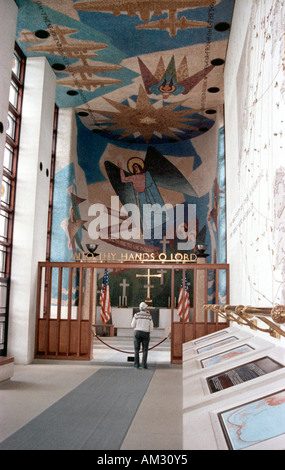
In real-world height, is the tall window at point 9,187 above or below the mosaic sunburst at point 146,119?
below

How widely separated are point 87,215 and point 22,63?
7.29 metres

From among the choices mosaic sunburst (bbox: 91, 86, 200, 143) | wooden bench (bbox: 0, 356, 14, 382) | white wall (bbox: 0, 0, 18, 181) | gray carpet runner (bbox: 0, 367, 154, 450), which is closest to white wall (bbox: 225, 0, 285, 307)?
gray carpet runner (bbox: 0, 367, 154, 450)

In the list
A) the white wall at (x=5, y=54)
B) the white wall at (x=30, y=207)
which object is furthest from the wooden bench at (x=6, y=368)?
the white wall at (x=5, y=54)

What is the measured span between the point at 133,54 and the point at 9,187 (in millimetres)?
5200

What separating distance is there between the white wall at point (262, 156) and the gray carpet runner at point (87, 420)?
7.98ft

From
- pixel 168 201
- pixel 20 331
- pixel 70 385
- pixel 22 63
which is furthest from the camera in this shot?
pixel 168 201

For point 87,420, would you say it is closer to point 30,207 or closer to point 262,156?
point 262,156

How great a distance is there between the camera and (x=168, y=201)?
1912cm

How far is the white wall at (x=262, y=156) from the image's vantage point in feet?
13.1

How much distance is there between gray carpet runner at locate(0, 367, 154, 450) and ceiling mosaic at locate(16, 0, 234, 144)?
8583mm

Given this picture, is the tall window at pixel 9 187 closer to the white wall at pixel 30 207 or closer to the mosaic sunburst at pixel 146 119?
the white wall at pixel 30 207

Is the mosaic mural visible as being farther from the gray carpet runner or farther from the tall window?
the gray carpet runner
